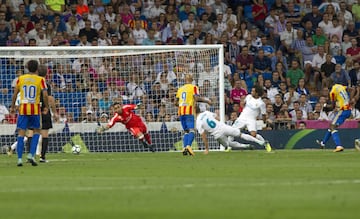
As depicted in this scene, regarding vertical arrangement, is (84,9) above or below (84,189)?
above

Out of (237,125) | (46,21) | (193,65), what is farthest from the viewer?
(46,21)

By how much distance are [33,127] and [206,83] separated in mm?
10548

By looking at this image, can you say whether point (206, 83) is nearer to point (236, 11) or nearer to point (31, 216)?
point (236, 11)

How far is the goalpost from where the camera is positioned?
28.9 m

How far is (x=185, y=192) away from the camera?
480 inches

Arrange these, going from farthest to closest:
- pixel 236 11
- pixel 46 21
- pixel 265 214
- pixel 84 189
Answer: pixel 236 11, pixel 46 21, pixel 84 189, pixel 265 214

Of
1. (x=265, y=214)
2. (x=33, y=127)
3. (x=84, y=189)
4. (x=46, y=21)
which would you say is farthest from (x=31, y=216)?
(x=46, y=21)

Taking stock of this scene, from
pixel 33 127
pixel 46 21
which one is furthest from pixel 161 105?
pixel 33 127

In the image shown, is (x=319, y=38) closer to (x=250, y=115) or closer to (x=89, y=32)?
(x=89, y=32)

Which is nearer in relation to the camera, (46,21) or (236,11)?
(46,21)

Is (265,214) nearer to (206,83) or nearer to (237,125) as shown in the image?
(237,125)

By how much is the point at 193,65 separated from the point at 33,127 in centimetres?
1048

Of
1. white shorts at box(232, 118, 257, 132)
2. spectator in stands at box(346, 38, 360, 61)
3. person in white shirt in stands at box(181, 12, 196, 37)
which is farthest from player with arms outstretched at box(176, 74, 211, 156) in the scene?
spectator in stands at box(346, 38, 360, 61)

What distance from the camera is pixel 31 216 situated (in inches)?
386
